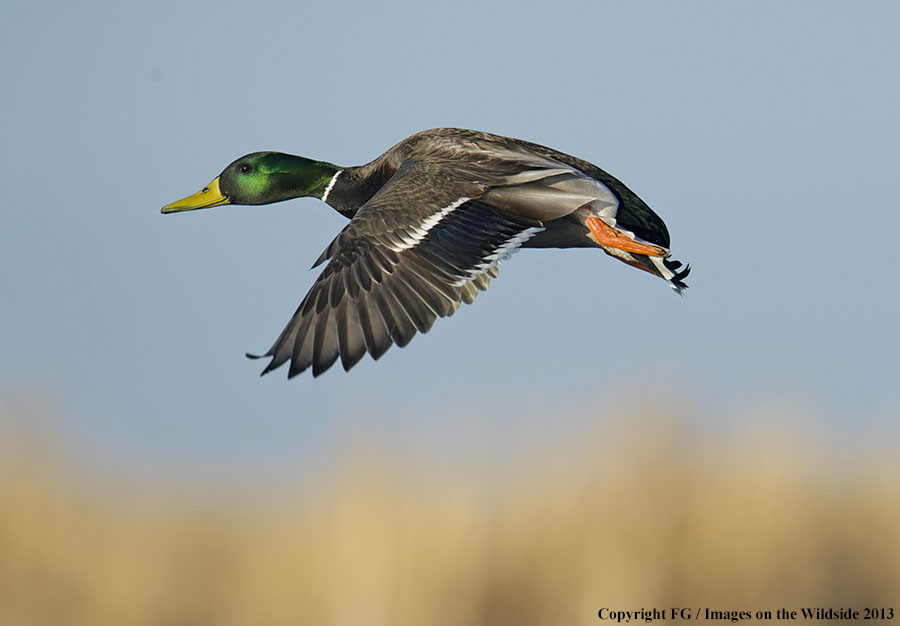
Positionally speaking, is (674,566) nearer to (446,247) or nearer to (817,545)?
(817,545)

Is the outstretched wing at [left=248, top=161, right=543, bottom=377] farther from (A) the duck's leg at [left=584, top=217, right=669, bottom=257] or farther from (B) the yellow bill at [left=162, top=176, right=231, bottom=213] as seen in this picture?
(B) the yellow bill at [left=162, top=176, right=231, bottom=213]

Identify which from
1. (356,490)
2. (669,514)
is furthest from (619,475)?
(356,490)

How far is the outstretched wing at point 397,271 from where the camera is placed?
4.09 m

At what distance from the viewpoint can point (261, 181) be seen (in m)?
6.46

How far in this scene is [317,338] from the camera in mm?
4117

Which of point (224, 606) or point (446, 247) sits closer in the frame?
point (446, 247)

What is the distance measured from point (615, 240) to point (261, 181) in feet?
8.56

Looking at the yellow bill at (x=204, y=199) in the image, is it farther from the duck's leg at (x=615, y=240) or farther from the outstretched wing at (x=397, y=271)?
the duck's leg at (x=615, y=240)

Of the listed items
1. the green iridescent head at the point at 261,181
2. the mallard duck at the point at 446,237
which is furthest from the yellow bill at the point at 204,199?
the mallard duck at the point at 446,237

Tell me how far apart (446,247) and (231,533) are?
188 cm

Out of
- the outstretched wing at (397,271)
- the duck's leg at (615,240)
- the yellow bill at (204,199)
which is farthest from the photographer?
the yellow bill at (204,199)

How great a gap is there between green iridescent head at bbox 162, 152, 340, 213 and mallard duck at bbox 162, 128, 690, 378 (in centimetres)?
115

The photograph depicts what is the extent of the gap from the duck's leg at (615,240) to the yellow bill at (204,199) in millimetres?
2642

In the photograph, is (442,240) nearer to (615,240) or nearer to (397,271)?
(397,271)
